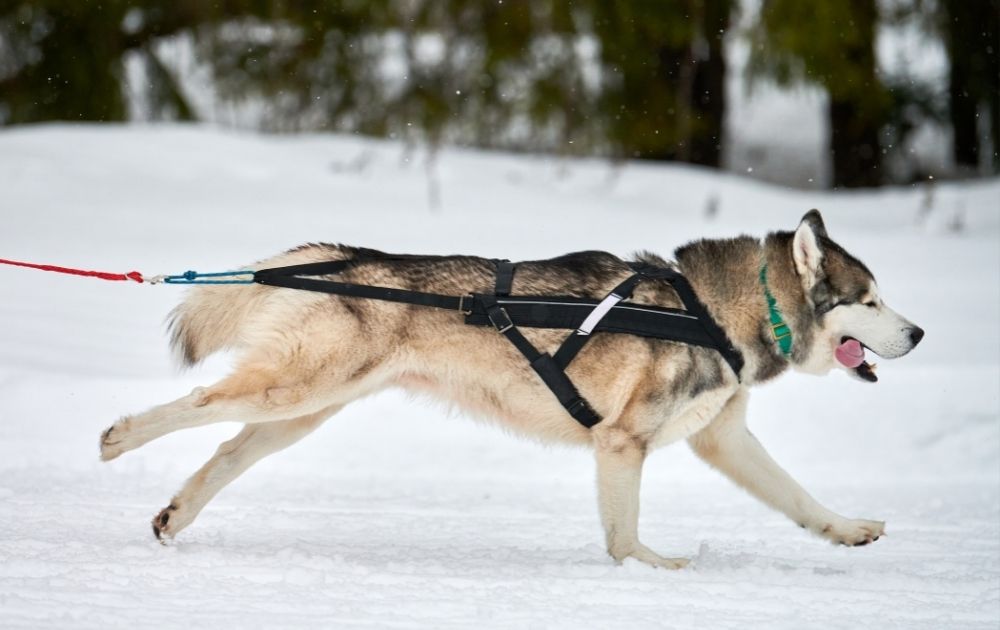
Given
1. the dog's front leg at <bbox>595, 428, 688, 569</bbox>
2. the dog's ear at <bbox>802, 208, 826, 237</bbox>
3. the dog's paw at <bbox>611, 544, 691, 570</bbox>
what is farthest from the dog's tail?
the dog's ear at <bbox>802, 208, 826, 237</bbox>

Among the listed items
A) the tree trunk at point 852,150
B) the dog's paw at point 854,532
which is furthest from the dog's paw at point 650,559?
the tree trunk at point 852,150

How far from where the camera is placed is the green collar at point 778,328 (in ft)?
16.9

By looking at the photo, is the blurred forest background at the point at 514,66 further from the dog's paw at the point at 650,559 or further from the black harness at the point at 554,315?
the dog's paw at the point at 650,559

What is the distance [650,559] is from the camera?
4.84 metres

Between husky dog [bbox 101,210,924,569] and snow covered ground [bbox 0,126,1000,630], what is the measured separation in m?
0.35

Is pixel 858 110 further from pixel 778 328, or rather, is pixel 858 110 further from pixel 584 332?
pixel 584 332

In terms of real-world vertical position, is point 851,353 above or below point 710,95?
below

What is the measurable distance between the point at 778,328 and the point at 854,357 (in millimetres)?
345

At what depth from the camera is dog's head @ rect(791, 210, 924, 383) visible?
5.05 metres

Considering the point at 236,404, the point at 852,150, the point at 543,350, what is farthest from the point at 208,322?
the point at 852,150

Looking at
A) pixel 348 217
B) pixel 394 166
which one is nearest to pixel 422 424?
pixel 348 217

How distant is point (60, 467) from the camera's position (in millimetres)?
6246

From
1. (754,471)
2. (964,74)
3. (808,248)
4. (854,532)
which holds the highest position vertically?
(964,74)

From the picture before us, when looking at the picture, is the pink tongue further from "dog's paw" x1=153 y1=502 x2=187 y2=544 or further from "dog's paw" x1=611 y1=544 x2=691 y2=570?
"dog's paw" x1=153 y1=502 x2=187 y2=544
